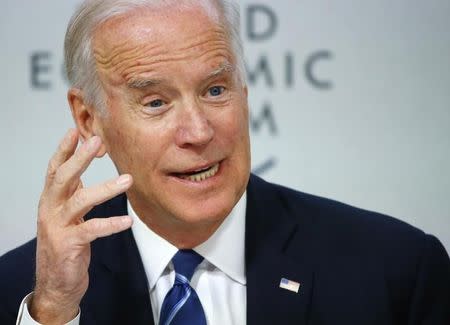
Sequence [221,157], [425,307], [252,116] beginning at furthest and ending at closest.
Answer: [252,116] → [425,307] → [221,157]

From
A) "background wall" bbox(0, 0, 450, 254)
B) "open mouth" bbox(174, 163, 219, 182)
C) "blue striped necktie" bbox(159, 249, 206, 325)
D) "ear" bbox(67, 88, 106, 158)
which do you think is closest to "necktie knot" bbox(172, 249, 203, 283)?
"blue striped necktie" bbox(159, 249, 206, 325)

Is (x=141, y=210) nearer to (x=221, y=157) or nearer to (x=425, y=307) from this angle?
(x=221, y=157)

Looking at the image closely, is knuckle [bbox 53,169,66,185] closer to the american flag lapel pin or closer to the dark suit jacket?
the dark suit jacket

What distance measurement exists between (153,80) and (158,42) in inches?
3.4

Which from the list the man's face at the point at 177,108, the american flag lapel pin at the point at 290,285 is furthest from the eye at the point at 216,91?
the american flag lapel pin at the point at 290,285

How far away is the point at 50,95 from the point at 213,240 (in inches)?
36.4

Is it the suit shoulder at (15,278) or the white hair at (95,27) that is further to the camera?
the suit shoulder at (15,278)

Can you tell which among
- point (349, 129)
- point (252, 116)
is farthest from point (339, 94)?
point (252, 116)

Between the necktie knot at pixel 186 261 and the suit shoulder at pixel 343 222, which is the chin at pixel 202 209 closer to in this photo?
the necktie knot at pixel 186 261

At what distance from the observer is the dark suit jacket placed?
203 cm

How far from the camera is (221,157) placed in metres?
1.92

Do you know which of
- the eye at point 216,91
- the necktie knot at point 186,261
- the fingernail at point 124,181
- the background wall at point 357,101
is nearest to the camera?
the fingernail at point 124,181

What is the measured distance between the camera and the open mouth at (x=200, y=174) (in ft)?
6.32

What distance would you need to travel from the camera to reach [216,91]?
77.7 inches
